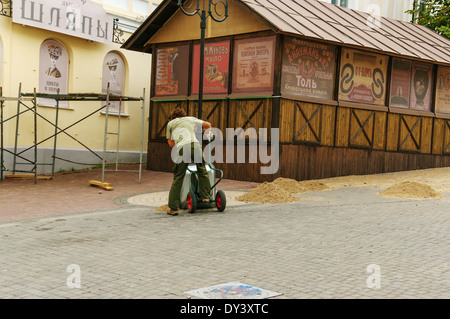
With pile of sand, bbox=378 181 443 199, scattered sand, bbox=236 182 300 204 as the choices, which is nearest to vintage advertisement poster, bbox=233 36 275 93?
scattered sand, bbox=236 182 300 204

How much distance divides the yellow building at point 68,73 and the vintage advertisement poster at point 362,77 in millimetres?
→ 6673

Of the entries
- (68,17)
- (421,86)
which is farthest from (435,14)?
(68,17)

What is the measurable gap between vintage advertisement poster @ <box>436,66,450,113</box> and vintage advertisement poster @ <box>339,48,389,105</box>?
2.75m

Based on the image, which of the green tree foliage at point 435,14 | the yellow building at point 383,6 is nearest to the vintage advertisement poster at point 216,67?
the yellow building at point 383,6

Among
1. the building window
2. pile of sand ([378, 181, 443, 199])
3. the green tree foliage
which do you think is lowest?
pile of sand ([378, 181, 443, 199])

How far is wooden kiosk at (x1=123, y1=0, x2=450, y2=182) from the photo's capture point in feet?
53.6

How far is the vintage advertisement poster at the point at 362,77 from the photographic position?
1761 cm

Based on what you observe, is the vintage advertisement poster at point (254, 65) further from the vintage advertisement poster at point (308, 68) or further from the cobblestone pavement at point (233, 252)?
the cobblestone pavement at point (233, 252)

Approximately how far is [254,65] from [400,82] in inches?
214

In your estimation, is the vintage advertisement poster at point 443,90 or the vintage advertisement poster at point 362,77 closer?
the vintage advertisement poster at point 362,77

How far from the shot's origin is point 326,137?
17203 mm

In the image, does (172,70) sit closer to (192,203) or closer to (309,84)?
(309,84)

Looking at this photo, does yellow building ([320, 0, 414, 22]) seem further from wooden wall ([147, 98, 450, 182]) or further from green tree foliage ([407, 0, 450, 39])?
wooden wall ([147, 98, 450, 182])
